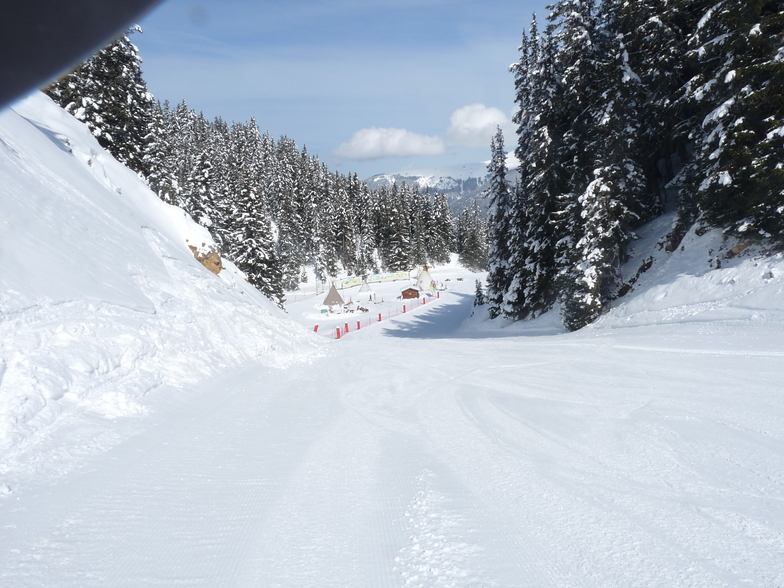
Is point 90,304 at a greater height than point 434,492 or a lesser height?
greater

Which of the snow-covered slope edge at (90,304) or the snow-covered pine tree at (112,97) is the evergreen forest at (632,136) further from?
the snow-covered pine tree at (112,97)

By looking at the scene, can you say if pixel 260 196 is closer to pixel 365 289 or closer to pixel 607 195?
pixel 365 289

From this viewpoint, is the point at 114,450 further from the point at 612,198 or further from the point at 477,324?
the point at 477,324

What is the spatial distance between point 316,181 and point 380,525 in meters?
93.3

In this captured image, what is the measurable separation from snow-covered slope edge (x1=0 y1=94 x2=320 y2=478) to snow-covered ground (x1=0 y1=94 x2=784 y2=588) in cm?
10

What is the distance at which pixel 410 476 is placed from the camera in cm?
612

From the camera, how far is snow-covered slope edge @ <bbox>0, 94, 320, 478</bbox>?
279 inches

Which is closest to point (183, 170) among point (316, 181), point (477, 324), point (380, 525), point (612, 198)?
point (316, 181)

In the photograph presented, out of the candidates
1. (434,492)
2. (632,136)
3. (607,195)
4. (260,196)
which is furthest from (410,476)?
(260,196)

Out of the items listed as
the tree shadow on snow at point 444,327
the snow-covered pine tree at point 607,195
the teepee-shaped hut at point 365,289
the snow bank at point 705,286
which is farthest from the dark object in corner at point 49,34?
the teepee-shaped hut at point 365,289

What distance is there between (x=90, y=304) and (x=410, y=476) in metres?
7.09

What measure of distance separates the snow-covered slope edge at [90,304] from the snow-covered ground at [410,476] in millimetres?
101

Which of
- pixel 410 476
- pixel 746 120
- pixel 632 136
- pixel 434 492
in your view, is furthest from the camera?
pixel 632 136

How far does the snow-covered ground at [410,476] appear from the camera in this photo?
4156 millimetres
